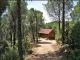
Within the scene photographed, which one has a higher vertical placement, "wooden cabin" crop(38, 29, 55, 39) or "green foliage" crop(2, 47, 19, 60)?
"green foliage" crop(2, 47, 19, 60)

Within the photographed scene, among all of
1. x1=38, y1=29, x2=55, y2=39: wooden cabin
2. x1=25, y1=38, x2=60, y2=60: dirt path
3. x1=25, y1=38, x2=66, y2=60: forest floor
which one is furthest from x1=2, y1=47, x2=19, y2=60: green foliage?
x1=38, y1=29, x2=55, y2=39: wooden cabin

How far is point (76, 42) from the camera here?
17.0 meters

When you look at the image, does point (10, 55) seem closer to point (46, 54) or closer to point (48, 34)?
point (46, 54)

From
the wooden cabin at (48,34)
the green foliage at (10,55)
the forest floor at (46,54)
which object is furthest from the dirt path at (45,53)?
the wooden cabin at (48,34)

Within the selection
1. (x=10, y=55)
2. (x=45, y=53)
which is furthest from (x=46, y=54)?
(x=10, y=55)

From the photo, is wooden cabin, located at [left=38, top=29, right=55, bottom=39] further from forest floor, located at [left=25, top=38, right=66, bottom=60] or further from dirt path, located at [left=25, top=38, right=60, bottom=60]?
forest floor, located at [left=25, top=38, right=66, bottom=60]

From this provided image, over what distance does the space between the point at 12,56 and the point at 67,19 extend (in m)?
21.0

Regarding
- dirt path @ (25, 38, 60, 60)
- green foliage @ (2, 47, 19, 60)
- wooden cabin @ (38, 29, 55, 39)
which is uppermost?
green foliage @ (2, 47, 19, 60)

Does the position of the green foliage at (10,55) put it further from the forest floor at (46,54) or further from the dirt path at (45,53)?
the dirt path at (45,53)

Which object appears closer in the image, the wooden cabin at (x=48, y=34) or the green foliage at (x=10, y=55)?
the green foliage at (x=10, y=55)

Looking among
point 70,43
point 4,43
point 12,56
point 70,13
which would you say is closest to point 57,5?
point 70,13

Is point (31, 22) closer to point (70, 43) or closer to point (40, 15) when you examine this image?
→ point (40, 15)

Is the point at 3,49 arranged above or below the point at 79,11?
below

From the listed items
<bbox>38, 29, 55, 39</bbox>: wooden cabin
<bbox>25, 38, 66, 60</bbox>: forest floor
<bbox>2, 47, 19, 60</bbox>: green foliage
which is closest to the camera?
<bbox>2, 47, 19, 60</bbox>: green foliage
